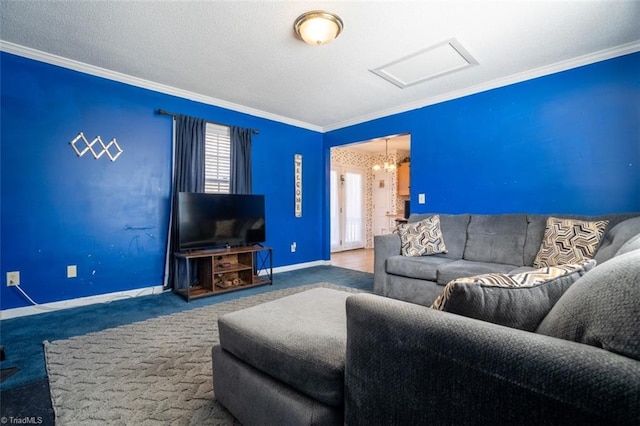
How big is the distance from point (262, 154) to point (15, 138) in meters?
2.68

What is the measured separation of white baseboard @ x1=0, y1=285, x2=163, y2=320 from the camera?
2.68 metres

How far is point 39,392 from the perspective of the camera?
1.59 meters

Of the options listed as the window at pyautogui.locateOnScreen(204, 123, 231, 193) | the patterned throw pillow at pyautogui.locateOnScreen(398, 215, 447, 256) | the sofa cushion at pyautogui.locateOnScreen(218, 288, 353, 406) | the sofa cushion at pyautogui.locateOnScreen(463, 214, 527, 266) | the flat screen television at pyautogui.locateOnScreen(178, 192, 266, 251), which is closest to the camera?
the sofa cushion at pyautogui.locateOnScreen(218, 288, 353, 406)

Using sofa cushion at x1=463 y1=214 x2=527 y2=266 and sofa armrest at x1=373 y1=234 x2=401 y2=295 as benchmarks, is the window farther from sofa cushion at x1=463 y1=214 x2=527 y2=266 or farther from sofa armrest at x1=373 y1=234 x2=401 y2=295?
sofa cushion at x1=463 y1=214 x2=527 y2=266

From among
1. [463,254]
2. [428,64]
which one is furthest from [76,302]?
[428,64]

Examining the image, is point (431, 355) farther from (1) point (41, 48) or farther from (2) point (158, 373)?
(1) point (41, 48)

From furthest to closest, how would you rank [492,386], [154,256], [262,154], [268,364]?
[262,154] < [154,256] < [268,364] < [492,386]

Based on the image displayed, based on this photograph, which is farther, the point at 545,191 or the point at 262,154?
the point at 262,154

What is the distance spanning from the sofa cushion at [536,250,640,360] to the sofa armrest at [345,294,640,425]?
0.13 feet

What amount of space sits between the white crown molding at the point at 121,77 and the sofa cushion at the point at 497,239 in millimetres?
3340

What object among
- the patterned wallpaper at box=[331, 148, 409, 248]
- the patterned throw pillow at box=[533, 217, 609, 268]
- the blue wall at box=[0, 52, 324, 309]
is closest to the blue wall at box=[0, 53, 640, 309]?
the blue wall at box=[0, 52, 324, 309]

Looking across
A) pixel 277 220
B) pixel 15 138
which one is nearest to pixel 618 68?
pixel 277 220

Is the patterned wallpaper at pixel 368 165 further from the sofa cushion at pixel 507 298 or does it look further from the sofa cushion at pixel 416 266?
the sofa cushion at pixel 507 298

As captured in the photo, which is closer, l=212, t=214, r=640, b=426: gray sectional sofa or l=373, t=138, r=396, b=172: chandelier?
l=212, t=214, r=640, b=426: gray sectional sofa
